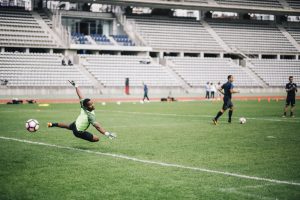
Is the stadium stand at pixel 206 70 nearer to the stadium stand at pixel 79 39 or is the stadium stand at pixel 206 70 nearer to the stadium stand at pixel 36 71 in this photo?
the stadium stand at pixel 79 39

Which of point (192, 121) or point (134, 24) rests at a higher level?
point (134, 24)

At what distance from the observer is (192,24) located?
6488 cm

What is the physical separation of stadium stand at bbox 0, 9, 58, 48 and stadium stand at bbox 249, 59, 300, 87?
80.3 feet

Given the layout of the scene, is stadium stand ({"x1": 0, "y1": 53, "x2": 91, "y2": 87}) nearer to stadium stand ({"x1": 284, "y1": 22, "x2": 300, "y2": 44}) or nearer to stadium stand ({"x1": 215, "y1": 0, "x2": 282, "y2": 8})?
stadium stand ({"x1": 215, "y1": 0, "x2": 282, "y2": 8})

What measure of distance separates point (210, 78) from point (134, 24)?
1136cm

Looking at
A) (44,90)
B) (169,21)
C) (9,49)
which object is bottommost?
(44,90)

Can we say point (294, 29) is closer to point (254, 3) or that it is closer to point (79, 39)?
point (254, 3)

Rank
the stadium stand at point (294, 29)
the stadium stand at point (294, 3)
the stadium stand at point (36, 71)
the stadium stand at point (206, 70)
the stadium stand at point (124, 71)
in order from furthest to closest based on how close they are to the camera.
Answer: the stadium stand at point (294, 29) → the stadium stand at point (294, 3) → the stadium stand at point (206, 70) → the stadium stand at point (124, 71) → the stadium stand at point (36, 71)

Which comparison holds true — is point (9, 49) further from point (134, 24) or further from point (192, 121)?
point (192, 121)

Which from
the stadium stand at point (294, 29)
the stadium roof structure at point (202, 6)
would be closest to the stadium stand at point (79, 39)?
the stadium roof structure at point (202, 6)

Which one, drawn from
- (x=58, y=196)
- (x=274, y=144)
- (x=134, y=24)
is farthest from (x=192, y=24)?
(x=58, y=196)

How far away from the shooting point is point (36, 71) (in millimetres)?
47719

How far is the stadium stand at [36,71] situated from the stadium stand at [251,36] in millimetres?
23068

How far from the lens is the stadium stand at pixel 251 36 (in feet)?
212
